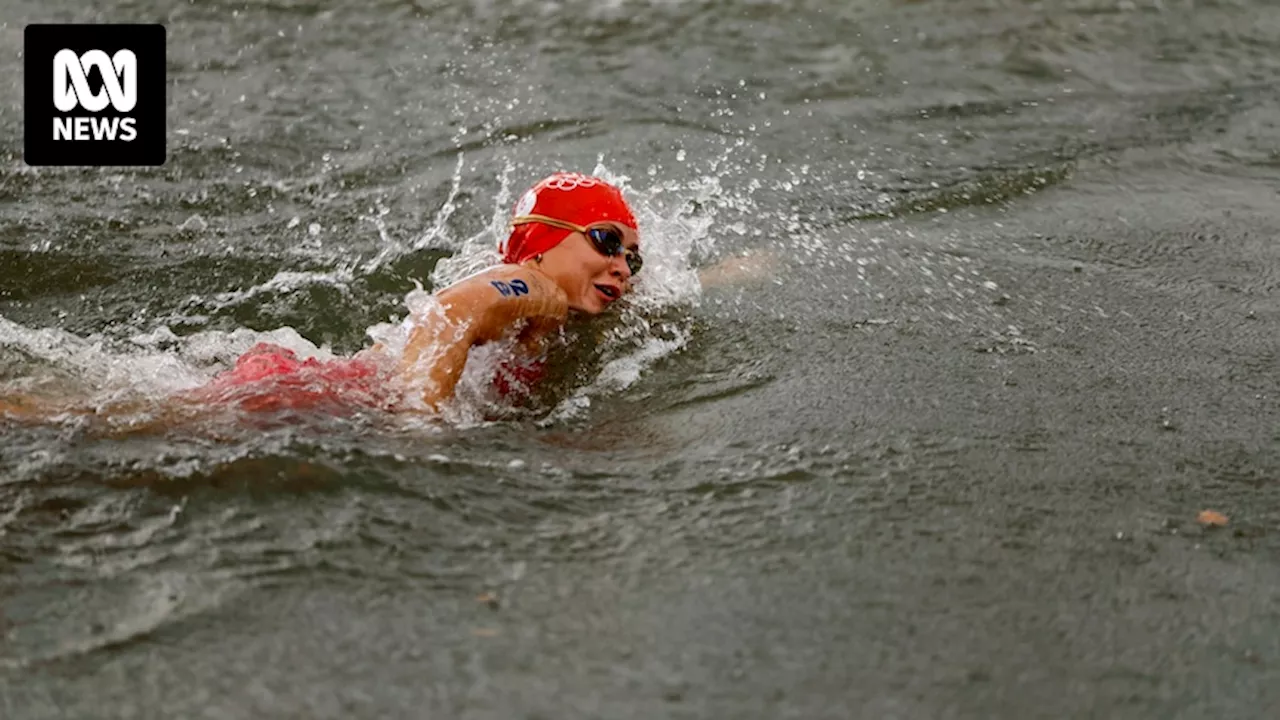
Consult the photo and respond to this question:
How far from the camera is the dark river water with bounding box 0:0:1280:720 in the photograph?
10.5ft

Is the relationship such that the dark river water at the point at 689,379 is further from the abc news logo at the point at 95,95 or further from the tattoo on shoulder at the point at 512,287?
the tattoo on shoulder at the point at 512,287

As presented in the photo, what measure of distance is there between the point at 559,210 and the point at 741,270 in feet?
3.79

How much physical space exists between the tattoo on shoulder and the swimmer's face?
24cm

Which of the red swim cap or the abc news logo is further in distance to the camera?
the abc news logo

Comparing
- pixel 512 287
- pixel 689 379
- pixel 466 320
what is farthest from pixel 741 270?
pixel 466 320

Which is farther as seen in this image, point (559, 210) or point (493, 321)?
point (559, 210)

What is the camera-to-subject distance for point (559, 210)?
495 cm

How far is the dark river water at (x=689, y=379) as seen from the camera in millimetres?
3186

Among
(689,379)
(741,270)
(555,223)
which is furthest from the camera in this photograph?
(741,270)

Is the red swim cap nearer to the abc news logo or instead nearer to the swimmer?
the swimmer

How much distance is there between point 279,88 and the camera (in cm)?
809

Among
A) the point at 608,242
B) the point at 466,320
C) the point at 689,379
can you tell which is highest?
the point at 608,242

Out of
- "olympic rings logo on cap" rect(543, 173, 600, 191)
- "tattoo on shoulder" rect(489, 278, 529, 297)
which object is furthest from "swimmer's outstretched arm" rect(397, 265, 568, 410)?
"olympic rings logo on cap" rect(543, 173, 600, 191)

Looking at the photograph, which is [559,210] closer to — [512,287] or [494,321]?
[512,287]
